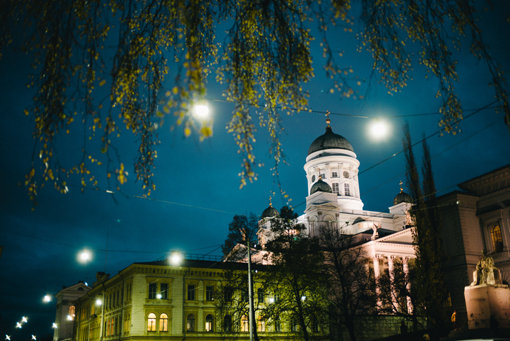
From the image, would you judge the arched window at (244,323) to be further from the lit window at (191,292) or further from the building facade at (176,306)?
the lit window at (191,292)

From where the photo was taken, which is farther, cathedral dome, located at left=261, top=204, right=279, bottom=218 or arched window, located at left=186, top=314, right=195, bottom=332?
cathedral dome, located at left=261, top=204, right=279, bottom=218

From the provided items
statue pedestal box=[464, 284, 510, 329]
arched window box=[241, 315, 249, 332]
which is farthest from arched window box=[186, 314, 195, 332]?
statue pedestal box=[464, 284, 510, 329]

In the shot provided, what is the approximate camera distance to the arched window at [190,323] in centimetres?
4638

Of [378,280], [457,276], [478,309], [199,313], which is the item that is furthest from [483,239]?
[199,313]

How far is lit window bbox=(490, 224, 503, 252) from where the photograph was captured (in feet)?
128

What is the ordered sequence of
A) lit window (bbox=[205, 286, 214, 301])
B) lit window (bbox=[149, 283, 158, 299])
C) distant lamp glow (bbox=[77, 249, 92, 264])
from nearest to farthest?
distant lamp glow (bbox=[77, 249, 92, 264]), lit window (bbox=[149, 283, 158, 299]), lit window (bbox=[205, 286, 214, 301])

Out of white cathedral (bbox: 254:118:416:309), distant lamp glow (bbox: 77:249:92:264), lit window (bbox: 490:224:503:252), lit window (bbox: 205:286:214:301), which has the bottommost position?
lit window (bbox: 205:286:214:301)

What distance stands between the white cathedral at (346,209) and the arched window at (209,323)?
16917mm

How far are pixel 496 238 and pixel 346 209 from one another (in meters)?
40.6

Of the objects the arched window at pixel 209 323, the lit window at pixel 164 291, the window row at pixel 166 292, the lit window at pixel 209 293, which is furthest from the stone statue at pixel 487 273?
the lit window at pixel 164 291

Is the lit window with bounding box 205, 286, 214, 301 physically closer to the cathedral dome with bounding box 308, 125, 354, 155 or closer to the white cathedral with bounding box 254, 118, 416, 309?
the white cathedral with bounding box 254, 118, 416, 309

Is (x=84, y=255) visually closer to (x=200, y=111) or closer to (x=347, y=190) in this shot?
(x=200, y=111)

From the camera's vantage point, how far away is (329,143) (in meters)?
89.1

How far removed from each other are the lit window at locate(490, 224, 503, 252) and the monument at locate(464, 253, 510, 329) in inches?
691
